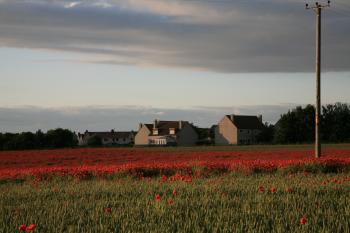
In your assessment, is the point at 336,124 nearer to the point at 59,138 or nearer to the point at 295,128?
the point at 295,128

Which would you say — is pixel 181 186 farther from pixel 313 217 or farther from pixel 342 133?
pixel 342 133

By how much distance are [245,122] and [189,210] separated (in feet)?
397

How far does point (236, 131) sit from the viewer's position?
125m

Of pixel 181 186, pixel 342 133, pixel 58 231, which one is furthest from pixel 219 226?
pixel 342 133

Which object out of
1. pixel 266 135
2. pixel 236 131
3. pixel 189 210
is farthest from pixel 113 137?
pixel 189 210

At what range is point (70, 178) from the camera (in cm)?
1938

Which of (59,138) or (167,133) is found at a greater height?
(167,133)

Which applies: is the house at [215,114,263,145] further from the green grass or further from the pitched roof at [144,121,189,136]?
the green grass

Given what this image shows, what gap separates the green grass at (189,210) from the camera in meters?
7.79

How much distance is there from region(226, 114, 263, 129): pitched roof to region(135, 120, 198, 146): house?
1166 centimetres

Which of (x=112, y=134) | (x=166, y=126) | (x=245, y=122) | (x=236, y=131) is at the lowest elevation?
(x=112, y=134)

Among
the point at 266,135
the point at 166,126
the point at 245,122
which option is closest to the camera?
the point at 266,135

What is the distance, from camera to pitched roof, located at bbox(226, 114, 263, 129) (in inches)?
4980

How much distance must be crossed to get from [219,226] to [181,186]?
553cm
